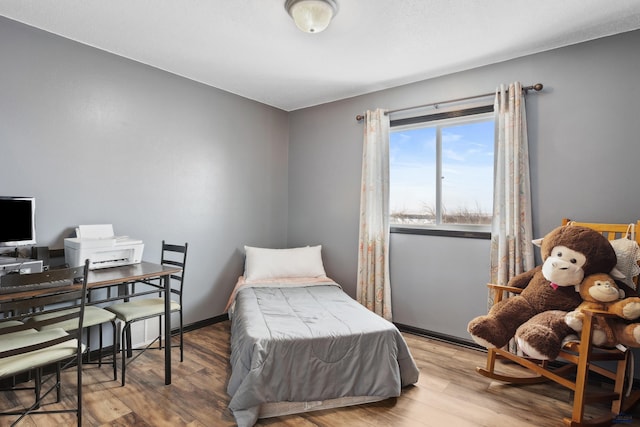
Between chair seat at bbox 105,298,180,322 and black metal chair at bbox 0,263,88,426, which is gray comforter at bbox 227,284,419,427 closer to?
chair seat at bbox 105,298,180,322

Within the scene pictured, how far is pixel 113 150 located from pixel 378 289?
2635 mm

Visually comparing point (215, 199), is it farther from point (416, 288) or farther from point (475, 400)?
point (475, 400)

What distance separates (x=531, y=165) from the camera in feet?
8.68

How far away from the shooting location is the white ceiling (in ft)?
6.79

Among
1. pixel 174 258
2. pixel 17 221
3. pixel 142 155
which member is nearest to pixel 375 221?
pixel 174 258

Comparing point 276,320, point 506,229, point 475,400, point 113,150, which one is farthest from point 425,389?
point 113,150

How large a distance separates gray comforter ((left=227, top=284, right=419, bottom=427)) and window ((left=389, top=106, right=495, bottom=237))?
1.36 metres

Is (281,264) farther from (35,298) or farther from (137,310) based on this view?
(35,298)

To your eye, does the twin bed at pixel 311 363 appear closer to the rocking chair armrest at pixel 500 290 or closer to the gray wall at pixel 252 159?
the rocking chair armrest at pixel 500 290

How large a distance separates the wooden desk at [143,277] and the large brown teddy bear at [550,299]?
201 cm

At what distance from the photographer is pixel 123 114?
2.78m

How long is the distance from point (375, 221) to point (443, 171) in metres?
0.80

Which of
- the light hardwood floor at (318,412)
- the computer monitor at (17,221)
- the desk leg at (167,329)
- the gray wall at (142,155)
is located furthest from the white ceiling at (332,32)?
the light hardwood floor at (318,412)

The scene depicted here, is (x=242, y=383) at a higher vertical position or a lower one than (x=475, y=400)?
higher
